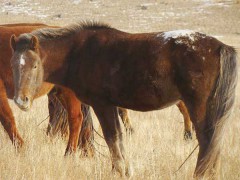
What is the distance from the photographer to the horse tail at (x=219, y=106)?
181 inches

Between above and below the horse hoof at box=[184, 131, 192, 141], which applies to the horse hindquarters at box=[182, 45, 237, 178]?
above

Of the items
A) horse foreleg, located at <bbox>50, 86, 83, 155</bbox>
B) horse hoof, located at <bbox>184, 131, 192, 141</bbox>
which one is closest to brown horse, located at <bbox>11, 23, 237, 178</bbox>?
horse foreleg, located at <bbox>50, 86, 83, 155</bbox>

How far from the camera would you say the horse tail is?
4598 mm

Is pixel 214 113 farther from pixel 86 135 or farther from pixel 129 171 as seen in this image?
pixel 86 135

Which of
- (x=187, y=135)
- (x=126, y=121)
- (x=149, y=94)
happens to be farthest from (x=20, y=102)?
(x=126, y=121)

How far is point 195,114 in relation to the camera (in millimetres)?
4637

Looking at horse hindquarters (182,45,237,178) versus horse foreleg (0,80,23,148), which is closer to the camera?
horse hindquarters (182,45,237,178)

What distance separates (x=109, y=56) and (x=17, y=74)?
97 cm

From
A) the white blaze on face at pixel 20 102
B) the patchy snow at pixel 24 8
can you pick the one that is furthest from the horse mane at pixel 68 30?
the patchy snow at pixel 24 8

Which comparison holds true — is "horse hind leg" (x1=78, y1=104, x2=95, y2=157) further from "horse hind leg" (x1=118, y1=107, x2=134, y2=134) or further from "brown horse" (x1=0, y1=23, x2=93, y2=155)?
"horse hind leg" (x1=118, y1=107, x2=134, y2=134)

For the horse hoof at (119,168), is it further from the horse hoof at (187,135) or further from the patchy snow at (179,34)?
the horse hoof at (187,135)

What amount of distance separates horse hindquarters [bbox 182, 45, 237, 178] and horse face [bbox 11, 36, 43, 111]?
5.42 feet

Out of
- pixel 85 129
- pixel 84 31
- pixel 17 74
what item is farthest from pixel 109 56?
Result: pixel 85 129

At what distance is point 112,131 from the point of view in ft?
16.6
